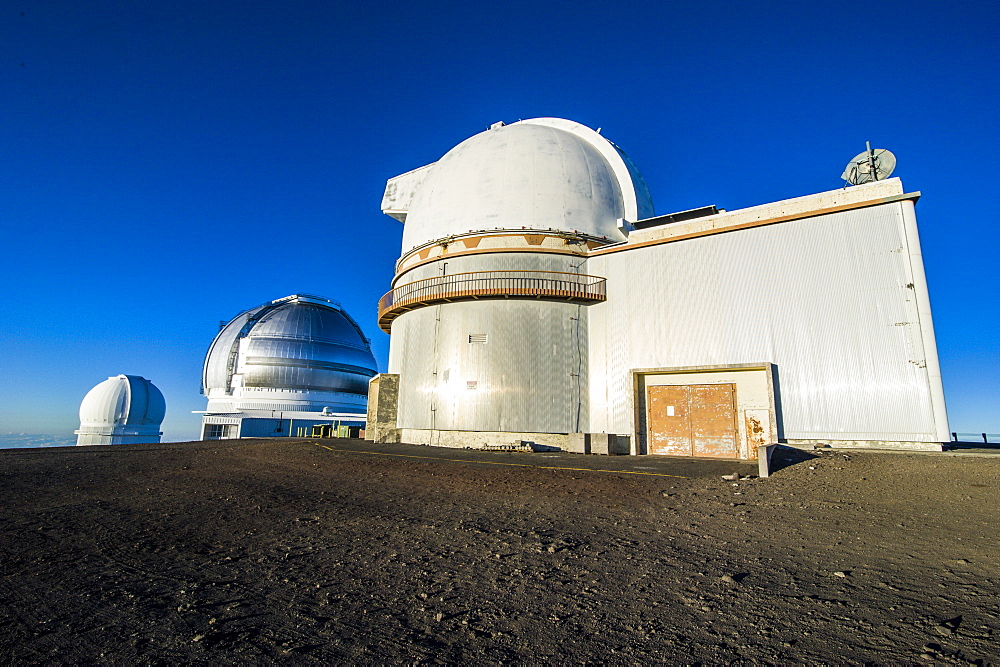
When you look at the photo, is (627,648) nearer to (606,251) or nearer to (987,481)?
(987,481)

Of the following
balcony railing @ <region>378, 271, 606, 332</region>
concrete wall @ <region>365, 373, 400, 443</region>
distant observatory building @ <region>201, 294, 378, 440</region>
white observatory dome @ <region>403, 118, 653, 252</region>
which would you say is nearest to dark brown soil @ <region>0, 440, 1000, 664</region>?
balcony railing @ <region>378, 271, 606, 332</region>

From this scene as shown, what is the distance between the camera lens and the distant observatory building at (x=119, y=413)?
40031 millimetres

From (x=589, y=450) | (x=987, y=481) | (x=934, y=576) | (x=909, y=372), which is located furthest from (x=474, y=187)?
(x=934, y=576)

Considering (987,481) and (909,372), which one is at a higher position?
(909,372)

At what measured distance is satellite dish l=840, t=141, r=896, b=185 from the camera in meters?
15.3

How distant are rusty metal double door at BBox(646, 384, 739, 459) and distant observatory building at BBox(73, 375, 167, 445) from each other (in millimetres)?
42769

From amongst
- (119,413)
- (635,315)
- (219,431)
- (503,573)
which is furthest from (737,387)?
(119,413)

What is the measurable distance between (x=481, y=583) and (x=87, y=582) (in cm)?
281

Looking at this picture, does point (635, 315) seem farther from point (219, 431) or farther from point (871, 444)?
point (219, 431)

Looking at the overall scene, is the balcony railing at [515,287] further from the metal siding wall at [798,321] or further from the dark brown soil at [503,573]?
the dark brown soil at [503,573]

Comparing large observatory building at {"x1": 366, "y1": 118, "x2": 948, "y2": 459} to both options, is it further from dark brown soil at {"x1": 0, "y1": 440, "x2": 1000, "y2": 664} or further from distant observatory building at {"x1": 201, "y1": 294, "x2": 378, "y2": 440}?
distant observatory building at {"x1": 201, "y1": 294, "x2": 378, "y2": 440}

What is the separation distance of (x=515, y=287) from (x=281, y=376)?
2802 cm

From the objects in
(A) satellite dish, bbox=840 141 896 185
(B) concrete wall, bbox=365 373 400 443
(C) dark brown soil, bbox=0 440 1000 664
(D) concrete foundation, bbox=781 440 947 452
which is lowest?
(C) dark brown soil, bbox=0 440 1000 664

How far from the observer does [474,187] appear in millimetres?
20531
